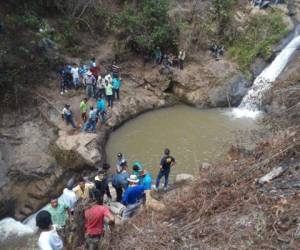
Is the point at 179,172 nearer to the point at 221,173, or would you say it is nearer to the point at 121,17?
the point at 221,173

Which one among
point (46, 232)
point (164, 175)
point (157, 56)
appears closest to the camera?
point (46, 232)

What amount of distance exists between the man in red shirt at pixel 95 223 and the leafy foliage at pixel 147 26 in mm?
13634

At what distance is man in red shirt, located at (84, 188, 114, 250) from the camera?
773 centimetres

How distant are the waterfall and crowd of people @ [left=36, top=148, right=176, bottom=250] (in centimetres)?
753

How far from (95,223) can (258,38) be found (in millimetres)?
17041

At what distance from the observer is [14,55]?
17.8 meters

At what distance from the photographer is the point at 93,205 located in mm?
8031

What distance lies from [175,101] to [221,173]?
1154cm

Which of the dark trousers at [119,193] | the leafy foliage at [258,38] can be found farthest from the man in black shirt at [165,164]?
the leafy foliage at [258,38]

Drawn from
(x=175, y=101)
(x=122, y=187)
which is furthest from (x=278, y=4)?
(x=122, y=187)

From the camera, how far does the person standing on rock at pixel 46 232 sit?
5.98 metres

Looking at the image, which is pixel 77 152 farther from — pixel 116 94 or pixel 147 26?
pixel 147 26

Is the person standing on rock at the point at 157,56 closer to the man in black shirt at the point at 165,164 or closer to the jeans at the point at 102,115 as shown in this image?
the jeans at the point at 102,115

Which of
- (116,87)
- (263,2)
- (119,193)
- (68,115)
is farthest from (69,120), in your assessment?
(263,2)
